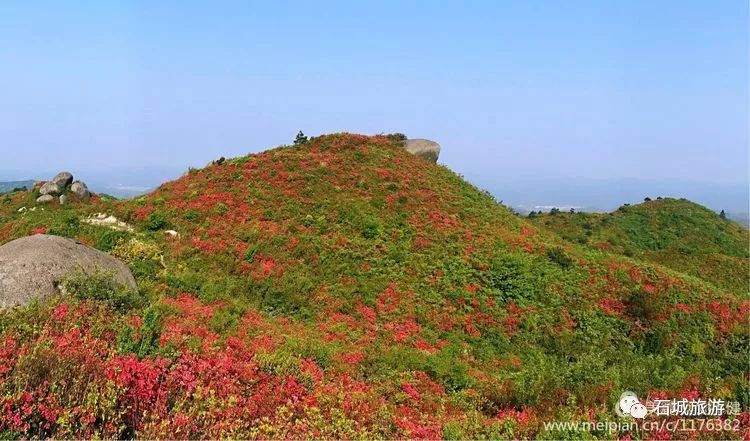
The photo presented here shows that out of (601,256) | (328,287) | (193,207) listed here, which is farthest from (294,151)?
(601,256)

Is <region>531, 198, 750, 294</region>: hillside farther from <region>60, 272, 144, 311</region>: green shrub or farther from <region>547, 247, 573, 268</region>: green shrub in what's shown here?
<region>60, 272, 144, 311</region>: green shrub

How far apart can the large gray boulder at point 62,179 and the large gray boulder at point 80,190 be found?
0.52 meters

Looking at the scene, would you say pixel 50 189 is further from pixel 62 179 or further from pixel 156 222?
pixel 156 222

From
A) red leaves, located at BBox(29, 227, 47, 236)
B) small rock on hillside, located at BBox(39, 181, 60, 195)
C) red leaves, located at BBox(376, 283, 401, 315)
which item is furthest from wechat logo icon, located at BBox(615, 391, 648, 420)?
small rock on hillside, located at BBox(39, 181, 60, 195)

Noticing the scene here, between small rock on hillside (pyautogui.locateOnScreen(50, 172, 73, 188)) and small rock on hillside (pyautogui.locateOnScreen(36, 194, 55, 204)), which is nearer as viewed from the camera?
small rock on hillside (pyautogui.locateOnScreen(36, 194, 55, 204))

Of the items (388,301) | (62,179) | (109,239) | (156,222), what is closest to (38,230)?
(109,239)

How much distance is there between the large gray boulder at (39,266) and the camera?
523 inches

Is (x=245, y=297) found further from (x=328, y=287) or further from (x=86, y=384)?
(x=86, y=384)

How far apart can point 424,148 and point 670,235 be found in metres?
34.2

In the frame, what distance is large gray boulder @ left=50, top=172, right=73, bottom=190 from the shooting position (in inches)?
1396

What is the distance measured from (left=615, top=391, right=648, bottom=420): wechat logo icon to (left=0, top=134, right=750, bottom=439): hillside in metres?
0.32

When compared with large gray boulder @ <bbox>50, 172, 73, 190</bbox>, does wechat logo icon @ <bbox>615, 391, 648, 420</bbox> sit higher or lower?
lower

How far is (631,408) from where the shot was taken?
1023 cm

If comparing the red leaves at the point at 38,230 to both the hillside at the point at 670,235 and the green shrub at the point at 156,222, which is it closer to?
the green shrub at the point at 156,222
